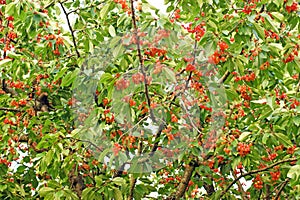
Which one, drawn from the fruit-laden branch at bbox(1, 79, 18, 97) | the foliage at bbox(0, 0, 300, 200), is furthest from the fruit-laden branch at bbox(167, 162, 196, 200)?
the fruit-laden branch at bbox(1, 79, 18, 97)

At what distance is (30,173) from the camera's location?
4.31 m

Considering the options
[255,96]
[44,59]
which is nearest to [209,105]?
[255,96]

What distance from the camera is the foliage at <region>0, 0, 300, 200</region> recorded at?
2.39 meters

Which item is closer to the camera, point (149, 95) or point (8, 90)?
point (149, 95)

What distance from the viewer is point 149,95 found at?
2.36 m

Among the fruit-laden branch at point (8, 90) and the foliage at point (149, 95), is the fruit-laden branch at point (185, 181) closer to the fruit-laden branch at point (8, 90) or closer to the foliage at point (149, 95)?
the foliage at point (149, 95)

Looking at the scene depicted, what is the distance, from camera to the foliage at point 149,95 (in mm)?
2393

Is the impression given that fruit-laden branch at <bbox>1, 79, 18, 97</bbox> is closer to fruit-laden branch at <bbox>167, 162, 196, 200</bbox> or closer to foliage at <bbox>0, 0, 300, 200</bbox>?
foliage at <bbox>0, 0, 300, 200</bbox>

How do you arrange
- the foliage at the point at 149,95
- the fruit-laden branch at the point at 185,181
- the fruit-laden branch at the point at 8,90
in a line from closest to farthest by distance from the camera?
1. the foliage at the point at 149,95
2. the fruit-laden branch at the point at 185,181
3. the fruit-laden branch at the point at 8,90

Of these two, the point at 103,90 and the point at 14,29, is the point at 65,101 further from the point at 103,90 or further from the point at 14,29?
the point at 103,90

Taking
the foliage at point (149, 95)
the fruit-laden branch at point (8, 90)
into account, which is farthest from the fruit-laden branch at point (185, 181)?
the fruit-laden branch at point (8, 90)

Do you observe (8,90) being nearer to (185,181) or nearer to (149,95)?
(185,181)

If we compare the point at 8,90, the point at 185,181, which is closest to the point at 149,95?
the point at 185,181

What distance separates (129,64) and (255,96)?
5.13 ft
